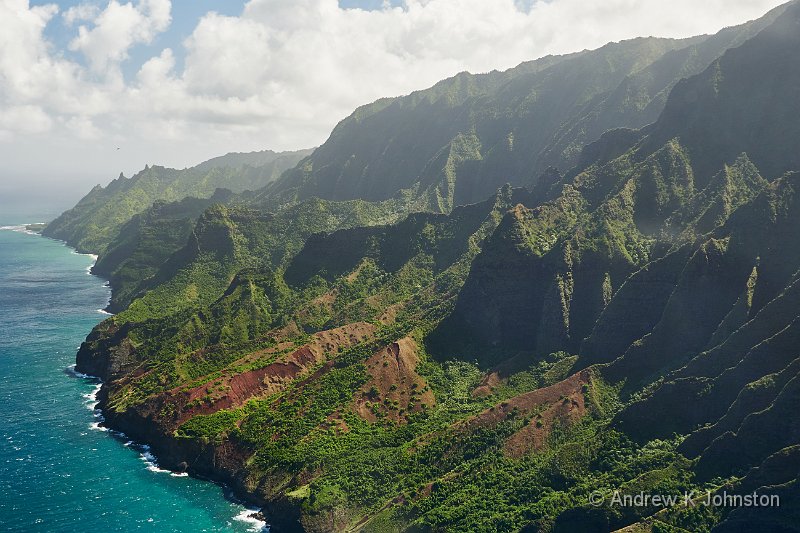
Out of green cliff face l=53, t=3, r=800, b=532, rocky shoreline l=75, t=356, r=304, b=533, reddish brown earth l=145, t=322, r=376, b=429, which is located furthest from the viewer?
reddish brown earth l=145, t=322, r=376, b=429

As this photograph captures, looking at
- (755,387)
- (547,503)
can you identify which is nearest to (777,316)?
(755,387)

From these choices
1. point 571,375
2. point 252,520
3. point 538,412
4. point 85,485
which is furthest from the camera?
point 571,375

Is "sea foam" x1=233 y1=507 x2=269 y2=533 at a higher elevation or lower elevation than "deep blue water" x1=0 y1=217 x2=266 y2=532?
lower

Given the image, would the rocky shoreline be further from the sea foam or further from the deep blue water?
the deep blue water

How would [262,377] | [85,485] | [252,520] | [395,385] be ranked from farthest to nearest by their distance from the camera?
[262,377]
[395,385]
[85,485]
[252,520]

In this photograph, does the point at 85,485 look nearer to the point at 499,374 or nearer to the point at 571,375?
the point at 499,374

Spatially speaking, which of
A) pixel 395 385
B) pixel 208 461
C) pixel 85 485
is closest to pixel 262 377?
pixel 208 461

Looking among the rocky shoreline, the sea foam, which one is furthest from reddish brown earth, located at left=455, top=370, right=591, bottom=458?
the sea foam

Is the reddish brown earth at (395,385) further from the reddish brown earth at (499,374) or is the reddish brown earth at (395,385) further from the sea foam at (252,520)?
the sea foam at (252,520)

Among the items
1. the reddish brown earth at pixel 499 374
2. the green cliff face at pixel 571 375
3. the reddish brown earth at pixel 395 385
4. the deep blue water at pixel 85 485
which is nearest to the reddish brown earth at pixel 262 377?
the green cliff face at pixel 571 375
